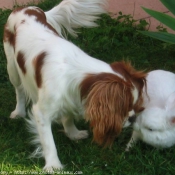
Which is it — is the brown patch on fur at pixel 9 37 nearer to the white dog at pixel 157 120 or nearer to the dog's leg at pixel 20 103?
the dog's leg at pixel 20 103

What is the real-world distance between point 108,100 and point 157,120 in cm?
57

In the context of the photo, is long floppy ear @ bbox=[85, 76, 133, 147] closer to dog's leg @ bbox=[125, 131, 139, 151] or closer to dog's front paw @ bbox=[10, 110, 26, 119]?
dog's leg @ bbox=[125, 131, 139, 151]

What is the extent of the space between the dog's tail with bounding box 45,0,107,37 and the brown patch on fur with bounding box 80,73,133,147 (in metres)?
1.37

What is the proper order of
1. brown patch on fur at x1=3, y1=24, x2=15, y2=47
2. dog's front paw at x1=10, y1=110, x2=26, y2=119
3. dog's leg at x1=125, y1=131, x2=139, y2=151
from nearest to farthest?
dog's leg at x1=125, y1=131, x2=139, y2=151
brown patch on fur at x1=3, y1=24, x2=15, y2=47
dog's front paw at x1=10, y1=110, x2=26, y2=119

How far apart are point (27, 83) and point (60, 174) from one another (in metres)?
0.89

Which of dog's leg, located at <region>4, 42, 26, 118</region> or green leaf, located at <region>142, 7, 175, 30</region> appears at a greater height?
green leaf, located at <region>142, 7, 175, 30</region>

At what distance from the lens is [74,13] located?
4602mm

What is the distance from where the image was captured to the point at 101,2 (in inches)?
175

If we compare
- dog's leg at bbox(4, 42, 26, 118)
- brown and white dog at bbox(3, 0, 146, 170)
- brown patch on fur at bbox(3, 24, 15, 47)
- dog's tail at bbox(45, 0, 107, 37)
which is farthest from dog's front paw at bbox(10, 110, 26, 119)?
dog's tail at bbox(45, 0, 107, 37)

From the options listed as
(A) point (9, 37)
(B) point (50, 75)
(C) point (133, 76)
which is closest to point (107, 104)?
(C) point (133, 76)

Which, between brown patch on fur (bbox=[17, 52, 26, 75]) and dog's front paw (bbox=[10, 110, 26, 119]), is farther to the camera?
dog's front paw (bbox=[10, 110, 26, 119])

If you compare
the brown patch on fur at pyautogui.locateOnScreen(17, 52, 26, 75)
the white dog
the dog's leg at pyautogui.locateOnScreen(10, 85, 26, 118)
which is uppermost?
the brown patch on fur at pyautogui.locateOnScreen(17, 52, 26, 75)

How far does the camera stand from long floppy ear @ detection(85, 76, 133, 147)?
322 cm

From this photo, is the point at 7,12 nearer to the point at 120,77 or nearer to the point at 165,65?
the point at 165,65
